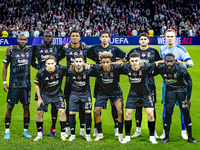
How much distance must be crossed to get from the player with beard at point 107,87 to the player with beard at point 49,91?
80 cm

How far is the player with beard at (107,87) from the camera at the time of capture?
670 centimetres

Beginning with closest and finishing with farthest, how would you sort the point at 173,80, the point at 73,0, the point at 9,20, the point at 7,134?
the point at 173,80
the point at 7,134
the point at 9,20
the point at 73,0

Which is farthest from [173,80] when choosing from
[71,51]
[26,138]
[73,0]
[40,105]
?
[73,0]

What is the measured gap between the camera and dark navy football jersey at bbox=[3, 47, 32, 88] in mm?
7062

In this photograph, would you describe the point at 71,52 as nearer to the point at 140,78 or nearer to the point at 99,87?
the point at 99,87

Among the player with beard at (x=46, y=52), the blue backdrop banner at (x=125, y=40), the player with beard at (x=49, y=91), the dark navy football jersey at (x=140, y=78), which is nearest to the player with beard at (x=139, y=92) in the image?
the dark navy football jersey at (x=140, y=78)

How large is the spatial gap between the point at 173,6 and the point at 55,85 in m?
27.8

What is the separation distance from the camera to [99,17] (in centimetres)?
2950

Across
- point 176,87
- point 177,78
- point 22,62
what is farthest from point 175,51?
point 22,62

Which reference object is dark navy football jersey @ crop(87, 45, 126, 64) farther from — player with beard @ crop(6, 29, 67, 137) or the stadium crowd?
the stadium crowd

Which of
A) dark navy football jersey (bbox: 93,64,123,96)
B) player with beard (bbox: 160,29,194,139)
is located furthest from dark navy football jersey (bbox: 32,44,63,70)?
player with beard (bbox: 160,29,194,139)

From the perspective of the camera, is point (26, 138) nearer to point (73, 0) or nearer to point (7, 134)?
point (7, 134)

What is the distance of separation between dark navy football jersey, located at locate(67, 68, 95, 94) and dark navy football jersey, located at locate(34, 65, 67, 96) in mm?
250

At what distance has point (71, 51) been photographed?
7.36 m
